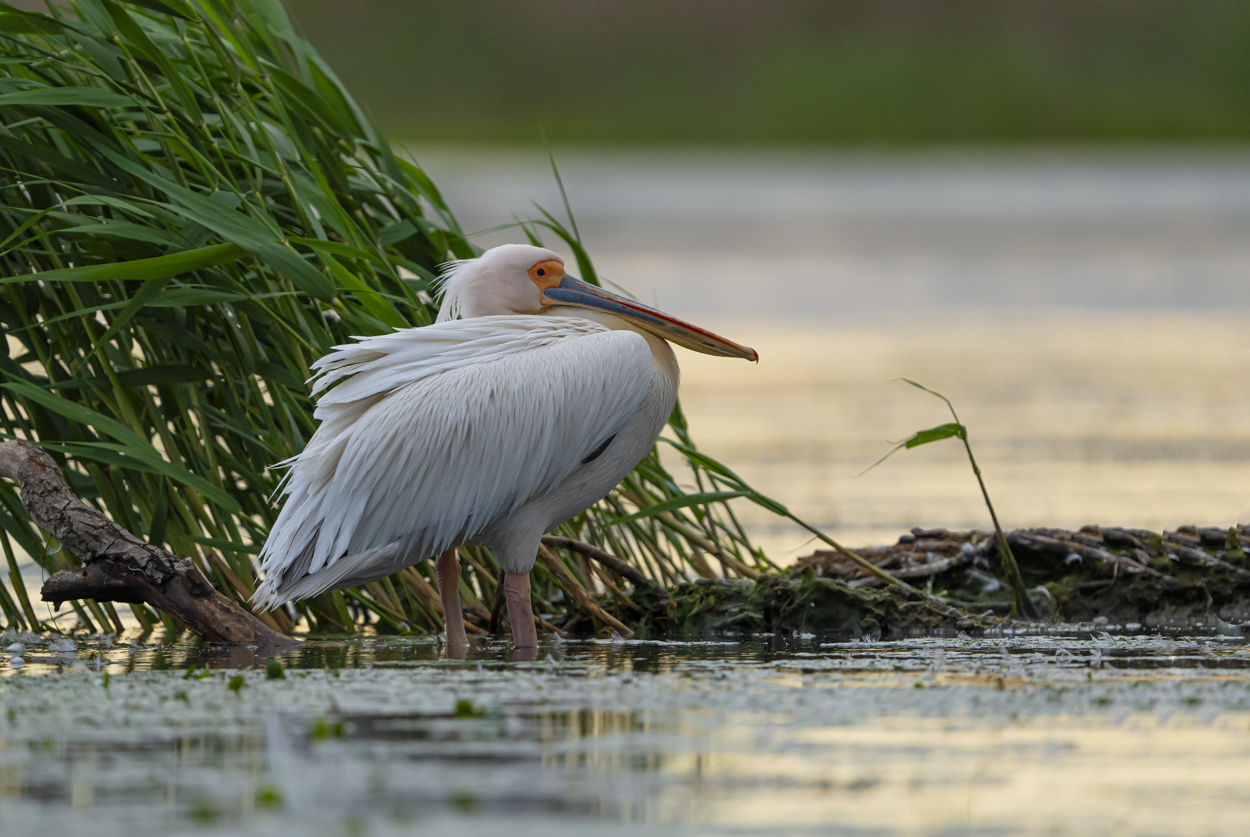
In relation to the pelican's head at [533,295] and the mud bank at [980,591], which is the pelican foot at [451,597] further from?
the pelican's head at [533,295]

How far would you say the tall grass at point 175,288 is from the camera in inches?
184

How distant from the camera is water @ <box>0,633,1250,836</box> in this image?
8.73ft

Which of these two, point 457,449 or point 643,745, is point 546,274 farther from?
point 643,745

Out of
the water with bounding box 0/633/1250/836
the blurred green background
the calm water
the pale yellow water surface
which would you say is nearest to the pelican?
the water with bounding box 0/633/1250/836

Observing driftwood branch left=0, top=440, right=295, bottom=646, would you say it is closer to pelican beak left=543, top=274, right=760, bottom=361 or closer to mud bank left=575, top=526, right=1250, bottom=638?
mud bank left=575, top=526, right=1250, bottom=638

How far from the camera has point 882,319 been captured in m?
14.1

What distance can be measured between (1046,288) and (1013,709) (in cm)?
→ 1334

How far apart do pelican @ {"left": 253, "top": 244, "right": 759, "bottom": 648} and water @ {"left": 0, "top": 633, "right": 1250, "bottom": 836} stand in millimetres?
316

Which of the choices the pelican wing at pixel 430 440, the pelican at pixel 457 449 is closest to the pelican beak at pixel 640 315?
the pelican at pixel 457 449

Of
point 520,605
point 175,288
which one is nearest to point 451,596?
point 520,605

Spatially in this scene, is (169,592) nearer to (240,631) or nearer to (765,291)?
(240,631)

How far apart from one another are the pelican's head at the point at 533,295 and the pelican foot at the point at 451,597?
728mm

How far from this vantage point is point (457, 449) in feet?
14.6

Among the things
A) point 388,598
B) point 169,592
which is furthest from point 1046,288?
point 169,592
